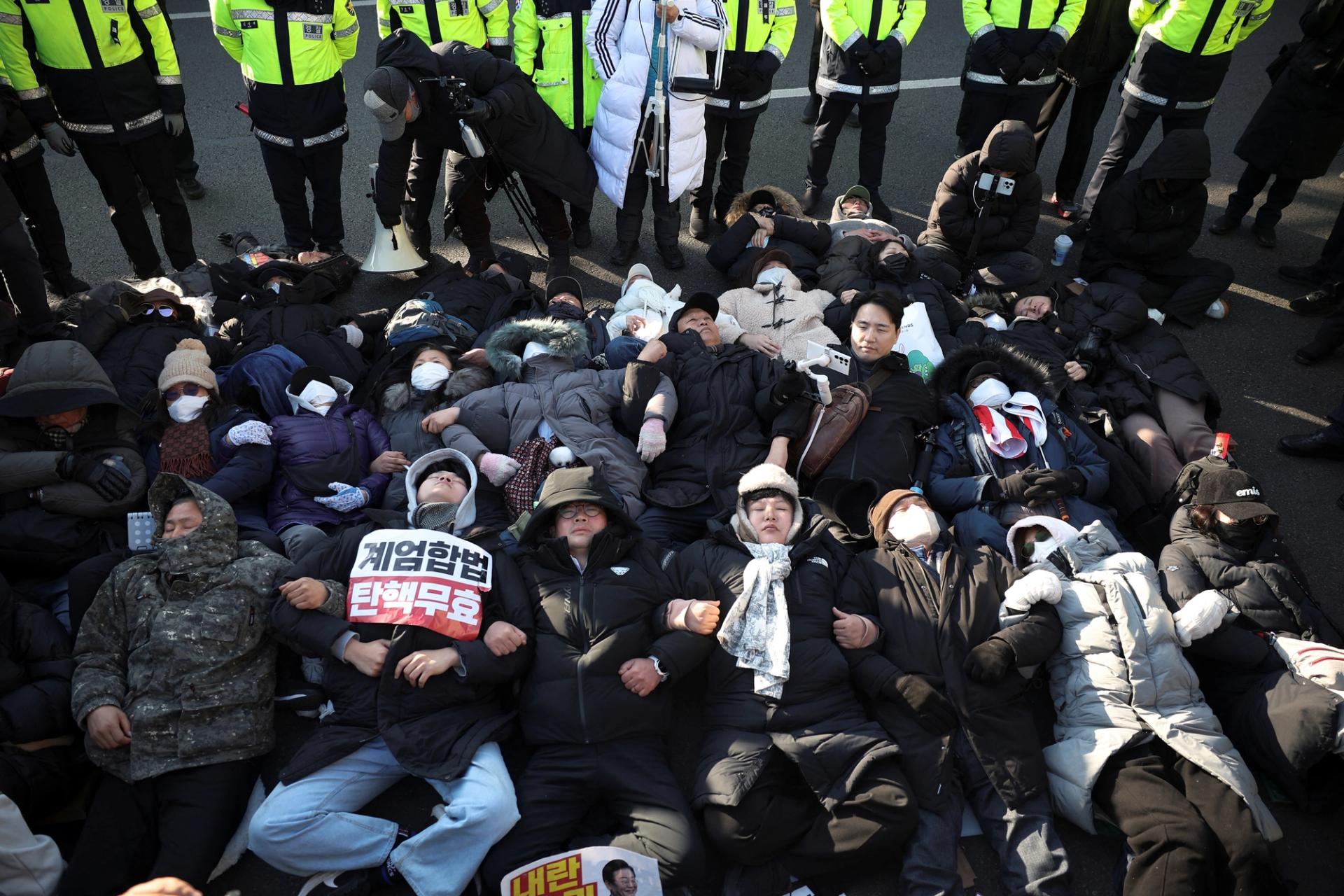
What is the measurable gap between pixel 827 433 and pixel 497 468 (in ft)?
5.31

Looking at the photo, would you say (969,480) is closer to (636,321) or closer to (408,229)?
(636,321)

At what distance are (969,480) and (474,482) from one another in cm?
237

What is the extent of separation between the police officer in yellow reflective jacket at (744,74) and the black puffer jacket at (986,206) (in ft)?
4.68

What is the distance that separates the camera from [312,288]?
19.1ft

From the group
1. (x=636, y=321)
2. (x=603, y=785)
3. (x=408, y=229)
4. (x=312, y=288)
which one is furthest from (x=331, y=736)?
A: (x=408, y=229)

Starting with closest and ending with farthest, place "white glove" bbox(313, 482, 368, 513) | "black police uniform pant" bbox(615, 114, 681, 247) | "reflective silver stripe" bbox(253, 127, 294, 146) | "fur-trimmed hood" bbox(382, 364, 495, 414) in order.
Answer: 1. "white glove" bbox(313, 482, 368, 513)
2. "fur-trimmed hood" bbox(382, 364, 495, 414)
3. "reflective silver stripe" bbox(253, 127, 294, 146)
4. "black police uniform pant" bbox(615, 114, 681, 247)

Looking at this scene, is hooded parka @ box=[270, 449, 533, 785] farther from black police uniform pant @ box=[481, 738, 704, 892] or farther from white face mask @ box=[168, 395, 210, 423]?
white face mask @ box=[168, 395, 210, 423]

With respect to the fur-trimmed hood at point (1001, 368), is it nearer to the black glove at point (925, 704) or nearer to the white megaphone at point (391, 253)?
the black glove at point (925, 704)

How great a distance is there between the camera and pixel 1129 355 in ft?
17.6

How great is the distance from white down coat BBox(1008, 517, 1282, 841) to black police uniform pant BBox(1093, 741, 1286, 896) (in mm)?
57

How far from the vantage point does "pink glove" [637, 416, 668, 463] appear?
4.54 metres

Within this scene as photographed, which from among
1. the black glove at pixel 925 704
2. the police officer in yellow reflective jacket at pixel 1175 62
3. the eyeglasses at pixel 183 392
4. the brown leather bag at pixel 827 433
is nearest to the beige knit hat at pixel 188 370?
the eyeglasses at pixel 183 392

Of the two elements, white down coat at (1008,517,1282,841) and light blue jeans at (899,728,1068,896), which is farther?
white down coat at (1008,517,1282,841)

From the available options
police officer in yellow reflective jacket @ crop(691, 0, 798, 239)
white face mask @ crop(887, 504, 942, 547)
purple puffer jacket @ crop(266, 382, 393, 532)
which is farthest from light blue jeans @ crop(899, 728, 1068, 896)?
police officer in yellow reflective jacket @ crop(691, 0, 798, 239)
